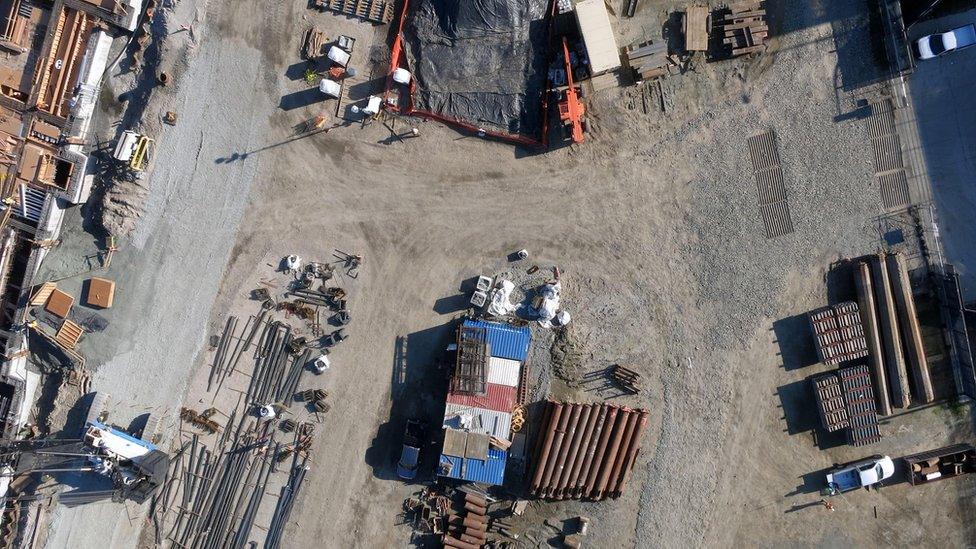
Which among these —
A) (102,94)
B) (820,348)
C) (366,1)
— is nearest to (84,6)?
(102,94)

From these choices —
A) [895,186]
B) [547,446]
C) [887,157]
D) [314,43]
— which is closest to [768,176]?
[887,157]

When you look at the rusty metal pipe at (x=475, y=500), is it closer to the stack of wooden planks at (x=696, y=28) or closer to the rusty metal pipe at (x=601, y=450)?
the rusty metal pipe at (x=601, y=450)

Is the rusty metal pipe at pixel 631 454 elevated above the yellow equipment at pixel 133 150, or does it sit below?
below

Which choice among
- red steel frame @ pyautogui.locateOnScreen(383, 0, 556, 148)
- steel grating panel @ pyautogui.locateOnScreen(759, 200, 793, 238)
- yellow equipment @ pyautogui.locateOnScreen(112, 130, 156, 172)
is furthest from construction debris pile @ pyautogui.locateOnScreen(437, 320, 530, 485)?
yellow equipment @ pyautogui.locateOnScreen(112, 130, 156, 172)

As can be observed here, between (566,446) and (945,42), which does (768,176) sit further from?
(566,446)

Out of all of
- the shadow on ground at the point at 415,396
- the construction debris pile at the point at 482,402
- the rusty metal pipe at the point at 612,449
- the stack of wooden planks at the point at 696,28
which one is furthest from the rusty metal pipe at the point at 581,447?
the stack of wooden planks at the point at 696,28

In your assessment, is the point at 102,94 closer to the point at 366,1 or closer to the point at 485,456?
the point at 366,1
